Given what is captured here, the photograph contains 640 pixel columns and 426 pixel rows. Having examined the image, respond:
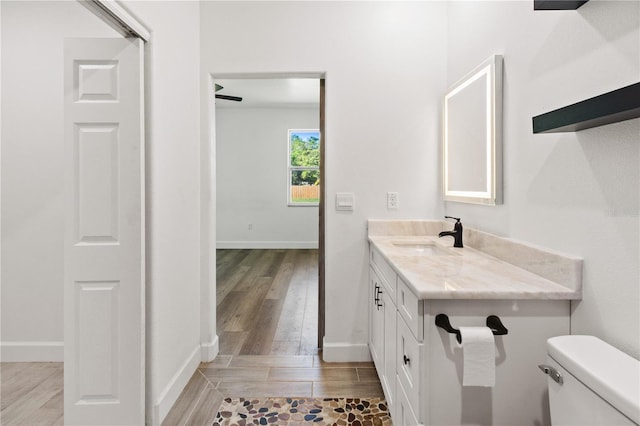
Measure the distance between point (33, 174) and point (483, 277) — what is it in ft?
9.87

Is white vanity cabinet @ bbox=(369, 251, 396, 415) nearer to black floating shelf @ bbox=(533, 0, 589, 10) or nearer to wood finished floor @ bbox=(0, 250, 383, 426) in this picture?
wood finished floor @ bbox=(0, 250, 383, 426)

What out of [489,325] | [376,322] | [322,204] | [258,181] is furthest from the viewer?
[258,181]

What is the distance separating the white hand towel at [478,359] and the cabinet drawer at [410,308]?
0.53 feet

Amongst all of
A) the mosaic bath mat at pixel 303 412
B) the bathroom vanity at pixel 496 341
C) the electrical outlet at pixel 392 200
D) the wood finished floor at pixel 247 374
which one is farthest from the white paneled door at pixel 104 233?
the electrical outlet at pixel 392 200

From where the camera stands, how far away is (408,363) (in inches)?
55.2

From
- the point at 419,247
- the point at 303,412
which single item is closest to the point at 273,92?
the point at 419,247

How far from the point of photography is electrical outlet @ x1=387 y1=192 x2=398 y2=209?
8.52 ft

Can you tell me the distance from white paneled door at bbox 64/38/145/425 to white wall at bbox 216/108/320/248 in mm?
5350

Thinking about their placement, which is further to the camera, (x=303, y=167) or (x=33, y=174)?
(x=303, y=167)

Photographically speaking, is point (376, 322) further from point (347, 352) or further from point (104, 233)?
point (104, 233)

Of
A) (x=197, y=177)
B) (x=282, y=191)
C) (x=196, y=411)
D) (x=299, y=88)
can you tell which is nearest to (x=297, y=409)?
(x=196, y=411)

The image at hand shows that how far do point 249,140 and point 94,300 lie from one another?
5.63 metres

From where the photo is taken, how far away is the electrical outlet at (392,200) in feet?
8.52

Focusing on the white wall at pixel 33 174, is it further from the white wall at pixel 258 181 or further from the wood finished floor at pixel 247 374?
the white wall at pixel 258 181
